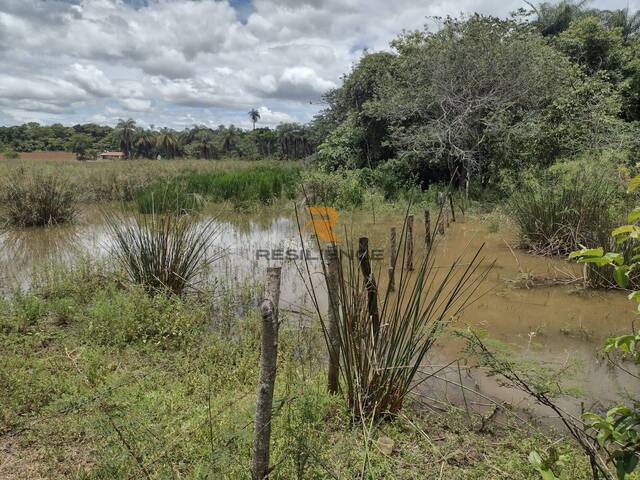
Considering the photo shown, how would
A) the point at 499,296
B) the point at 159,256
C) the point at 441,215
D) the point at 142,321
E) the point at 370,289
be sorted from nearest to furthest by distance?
1. the point at 370,289
2. the point at 441,215
3. the point at 142,321
4. the point at 159,256
5. the point at 499,296

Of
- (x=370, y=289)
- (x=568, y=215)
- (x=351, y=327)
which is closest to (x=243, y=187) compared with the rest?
(x=568, y=215)

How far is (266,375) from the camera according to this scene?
1.55 m

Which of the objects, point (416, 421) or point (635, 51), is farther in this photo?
point (635, 51)

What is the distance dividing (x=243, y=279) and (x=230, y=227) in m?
4.53

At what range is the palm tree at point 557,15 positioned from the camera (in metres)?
17.6

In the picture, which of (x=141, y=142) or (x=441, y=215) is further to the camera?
(x=141, y=142)

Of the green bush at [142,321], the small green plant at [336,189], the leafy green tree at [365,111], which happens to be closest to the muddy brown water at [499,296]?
the green bush at [142,321]

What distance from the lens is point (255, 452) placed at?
65.2 inches

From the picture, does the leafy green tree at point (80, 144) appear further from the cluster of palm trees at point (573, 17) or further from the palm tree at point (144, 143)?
the cluster of palm trees at point (573, 17)

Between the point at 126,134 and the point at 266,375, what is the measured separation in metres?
53.3

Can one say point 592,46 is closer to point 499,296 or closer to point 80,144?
point 499,296

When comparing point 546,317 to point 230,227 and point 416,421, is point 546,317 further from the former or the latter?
point 230,227

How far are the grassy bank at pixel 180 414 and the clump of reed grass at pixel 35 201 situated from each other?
6.49 meters

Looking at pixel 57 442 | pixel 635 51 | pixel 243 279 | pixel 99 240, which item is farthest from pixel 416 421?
pixel 635 51
